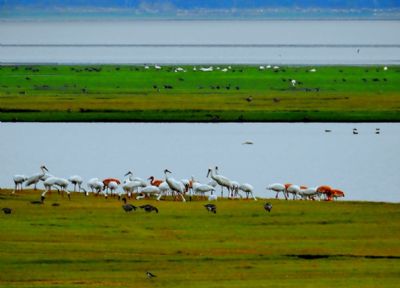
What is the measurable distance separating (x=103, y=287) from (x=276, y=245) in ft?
15.3

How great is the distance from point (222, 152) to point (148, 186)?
1185cm

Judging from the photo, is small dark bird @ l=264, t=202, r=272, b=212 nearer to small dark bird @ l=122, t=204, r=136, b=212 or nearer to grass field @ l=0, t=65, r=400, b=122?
small dark bird @ l=122, t=204, r=136, b=212

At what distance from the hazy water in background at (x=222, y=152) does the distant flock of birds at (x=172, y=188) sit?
3.80 ft

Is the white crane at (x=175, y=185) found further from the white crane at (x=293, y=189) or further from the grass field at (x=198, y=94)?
the grass field at (x=198, y=94)

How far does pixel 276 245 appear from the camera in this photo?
2623 centimetres

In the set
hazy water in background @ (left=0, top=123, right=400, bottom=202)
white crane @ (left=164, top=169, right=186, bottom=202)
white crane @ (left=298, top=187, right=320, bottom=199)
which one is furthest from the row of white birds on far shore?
hazy water in background @ (left=0, top=123, right=400, bottom=202)

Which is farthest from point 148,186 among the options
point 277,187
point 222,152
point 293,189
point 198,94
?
point 198,94

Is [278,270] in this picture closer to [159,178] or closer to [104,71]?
[159,178]

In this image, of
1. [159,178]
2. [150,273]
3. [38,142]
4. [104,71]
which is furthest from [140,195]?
[104,71]

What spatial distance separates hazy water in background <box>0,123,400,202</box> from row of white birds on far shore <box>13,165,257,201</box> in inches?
66.4

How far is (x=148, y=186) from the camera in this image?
3247 cm

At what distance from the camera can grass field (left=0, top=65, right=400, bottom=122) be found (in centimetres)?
5453

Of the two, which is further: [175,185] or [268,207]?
[175,185]

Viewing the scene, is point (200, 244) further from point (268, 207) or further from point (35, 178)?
point (35, 178)
